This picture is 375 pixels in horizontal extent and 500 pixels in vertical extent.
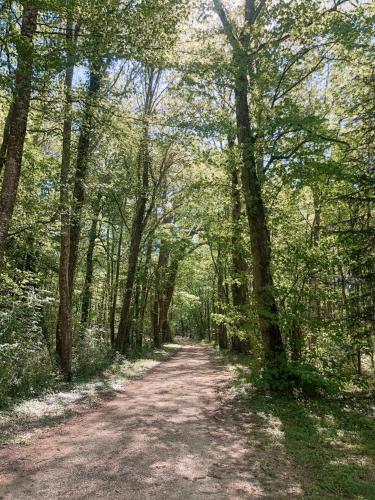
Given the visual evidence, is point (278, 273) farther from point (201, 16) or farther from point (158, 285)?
point (158, 285)

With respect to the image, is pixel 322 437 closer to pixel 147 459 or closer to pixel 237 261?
pixel 147 459

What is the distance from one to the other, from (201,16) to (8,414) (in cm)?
1086

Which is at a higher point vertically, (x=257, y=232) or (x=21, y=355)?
(x=257, y=232)

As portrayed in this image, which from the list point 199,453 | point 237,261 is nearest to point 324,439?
point 199,453

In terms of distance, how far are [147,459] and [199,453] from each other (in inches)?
32.6

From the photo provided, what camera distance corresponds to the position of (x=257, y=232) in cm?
1049

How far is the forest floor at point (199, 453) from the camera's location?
449 centimetres

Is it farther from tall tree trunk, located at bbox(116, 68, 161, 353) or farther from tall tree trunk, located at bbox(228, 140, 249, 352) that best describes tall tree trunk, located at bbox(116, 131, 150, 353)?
tall tree trunk, located at bbox(228, 140, 249, 352)

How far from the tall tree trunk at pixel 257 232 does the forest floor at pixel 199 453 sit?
1588 mm

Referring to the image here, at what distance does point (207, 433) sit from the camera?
6.74m

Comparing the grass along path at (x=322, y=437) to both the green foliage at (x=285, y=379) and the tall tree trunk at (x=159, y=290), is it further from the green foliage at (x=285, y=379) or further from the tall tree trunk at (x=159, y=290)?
the tall tree trunk at (x=159, y=290)

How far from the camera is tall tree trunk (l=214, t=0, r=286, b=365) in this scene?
946 cm

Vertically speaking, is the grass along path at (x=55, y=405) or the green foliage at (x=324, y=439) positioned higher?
the grass along path at (x=55, y=405)

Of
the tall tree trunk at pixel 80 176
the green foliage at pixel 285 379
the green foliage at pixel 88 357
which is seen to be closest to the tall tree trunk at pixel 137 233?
the green foliage at pixel 88 357
